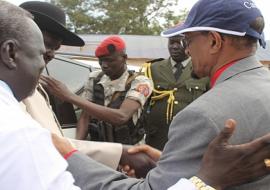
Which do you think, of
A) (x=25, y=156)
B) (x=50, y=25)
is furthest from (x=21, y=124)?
(x=50, y=25)

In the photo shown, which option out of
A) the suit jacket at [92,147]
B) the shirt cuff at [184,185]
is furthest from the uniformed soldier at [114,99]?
the shirt cuff at [184,185]

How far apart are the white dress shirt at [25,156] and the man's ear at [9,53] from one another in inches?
6.0

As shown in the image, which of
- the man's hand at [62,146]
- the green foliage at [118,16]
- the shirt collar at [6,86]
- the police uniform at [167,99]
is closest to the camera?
the shirt collar at [6,86]

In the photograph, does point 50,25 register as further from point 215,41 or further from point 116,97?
point 116,97

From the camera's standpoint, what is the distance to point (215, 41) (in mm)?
1877

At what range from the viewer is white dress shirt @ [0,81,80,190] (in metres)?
1.12

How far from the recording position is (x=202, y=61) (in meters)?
1.95

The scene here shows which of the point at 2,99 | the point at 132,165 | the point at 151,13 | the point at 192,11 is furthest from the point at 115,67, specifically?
the point at 151,13

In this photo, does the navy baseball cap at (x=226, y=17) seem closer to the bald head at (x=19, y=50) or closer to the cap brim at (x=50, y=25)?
the bald head at (x=19, y=50)

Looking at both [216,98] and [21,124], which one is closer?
[21,124]

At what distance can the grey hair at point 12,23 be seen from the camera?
54.1 inches

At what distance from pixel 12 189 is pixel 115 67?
3244 mm

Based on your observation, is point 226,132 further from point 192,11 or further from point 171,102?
point 171,102

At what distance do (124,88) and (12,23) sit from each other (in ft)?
9.55
